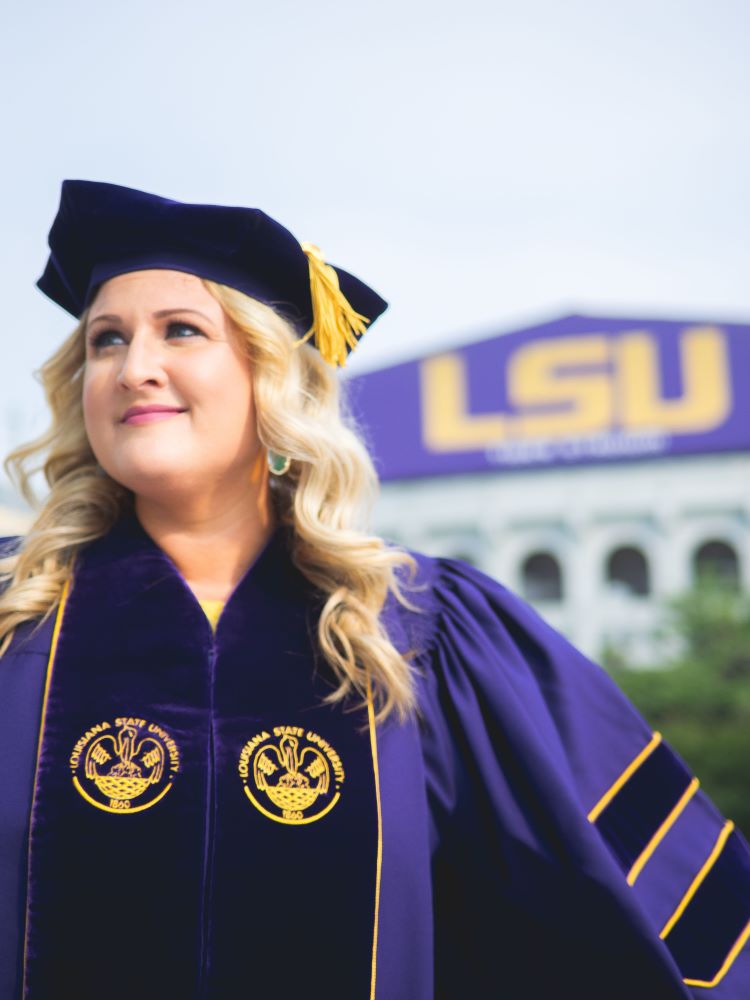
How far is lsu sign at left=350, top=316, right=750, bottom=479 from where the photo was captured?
3016cm

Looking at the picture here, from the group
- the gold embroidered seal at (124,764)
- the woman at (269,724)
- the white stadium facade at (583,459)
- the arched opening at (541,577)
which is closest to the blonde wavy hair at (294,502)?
the woman at (269,724)

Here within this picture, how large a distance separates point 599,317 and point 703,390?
11.1 feet

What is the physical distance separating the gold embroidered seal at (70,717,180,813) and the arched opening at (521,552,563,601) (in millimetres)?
30845

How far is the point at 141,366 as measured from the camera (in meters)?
2.15

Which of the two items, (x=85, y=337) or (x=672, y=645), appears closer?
(x=85, y=337)

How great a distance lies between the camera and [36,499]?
8.20 ft

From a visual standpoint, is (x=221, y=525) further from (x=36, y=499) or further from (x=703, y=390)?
(x=703, y=390)

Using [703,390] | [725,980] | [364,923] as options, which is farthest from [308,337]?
[703,390]

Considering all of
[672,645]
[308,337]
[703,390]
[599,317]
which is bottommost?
[672,645]

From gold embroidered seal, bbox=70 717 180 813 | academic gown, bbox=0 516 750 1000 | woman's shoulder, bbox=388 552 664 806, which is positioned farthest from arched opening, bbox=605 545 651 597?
gold embroidered seal, bbox=70 717 180 813

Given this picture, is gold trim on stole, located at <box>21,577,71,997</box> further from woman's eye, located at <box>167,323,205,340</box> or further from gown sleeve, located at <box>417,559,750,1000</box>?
gown sleeve, located at <box>417,559,750,1000</box>

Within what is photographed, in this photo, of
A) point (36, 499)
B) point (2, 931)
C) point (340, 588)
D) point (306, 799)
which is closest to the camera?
point (2, 931)

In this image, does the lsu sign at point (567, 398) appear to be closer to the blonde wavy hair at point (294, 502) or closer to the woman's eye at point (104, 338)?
the blonde wavy hair at point (294, 502)

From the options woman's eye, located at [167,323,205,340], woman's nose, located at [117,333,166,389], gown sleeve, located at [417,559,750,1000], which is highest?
woman's eye, located at [167,323,205,340]
